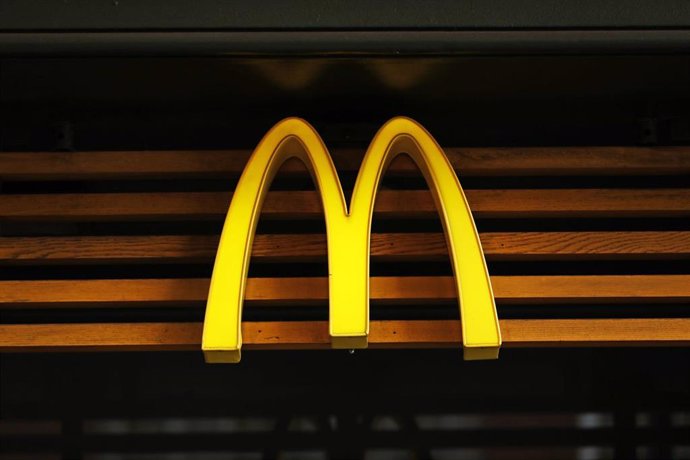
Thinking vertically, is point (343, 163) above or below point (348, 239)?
above

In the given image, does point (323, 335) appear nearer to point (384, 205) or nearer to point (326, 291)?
point (326, 291)

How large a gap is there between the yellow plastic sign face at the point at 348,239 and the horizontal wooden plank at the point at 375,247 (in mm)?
243

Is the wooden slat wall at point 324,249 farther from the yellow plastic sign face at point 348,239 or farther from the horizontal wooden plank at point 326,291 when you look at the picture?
the yellow plastic sign face at point 348,239

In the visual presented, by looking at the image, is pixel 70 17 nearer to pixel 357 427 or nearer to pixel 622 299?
pixel 357 427

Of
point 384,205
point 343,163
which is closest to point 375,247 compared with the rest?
point 384,205

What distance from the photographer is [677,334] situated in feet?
5.76

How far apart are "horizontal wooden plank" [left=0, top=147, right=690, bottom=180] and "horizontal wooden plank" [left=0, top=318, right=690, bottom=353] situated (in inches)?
19.1

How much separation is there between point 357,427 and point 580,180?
1.17 meters

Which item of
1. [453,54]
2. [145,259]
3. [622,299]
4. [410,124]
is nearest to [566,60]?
[453,54]

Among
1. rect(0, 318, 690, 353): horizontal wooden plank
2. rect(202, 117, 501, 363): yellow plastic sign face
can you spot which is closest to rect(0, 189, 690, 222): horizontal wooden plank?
rect(202, 117, 501, 363): yellow plastic sign face

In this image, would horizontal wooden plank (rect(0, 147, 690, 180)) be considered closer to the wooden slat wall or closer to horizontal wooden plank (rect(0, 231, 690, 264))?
the wooden slat wall

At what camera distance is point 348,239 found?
1.58 metres

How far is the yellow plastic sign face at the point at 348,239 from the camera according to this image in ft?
4.90

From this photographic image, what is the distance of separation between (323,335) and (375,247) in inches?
12.8
